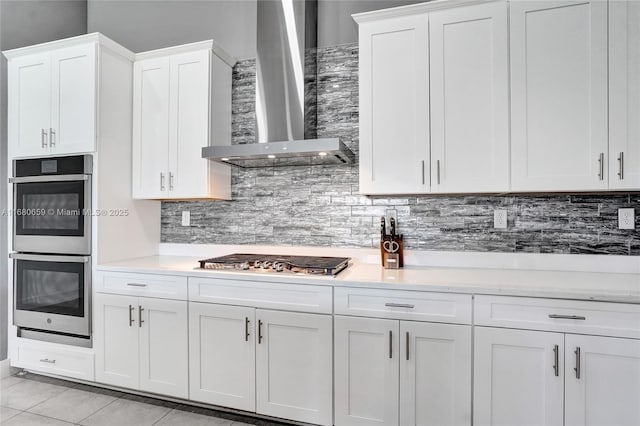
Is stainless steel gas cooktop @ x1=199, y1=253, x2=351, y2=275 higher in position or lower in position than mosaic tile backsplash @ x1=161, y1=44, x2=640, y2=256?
lower

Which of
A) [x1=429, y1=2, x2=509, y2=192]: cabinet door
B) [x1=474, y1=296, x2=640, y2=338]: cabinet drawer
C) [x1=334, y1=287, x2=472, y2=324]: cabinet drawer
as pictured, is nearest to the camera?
[x1=474, y1=296, x2=640, y2=338]: cabinet drawer

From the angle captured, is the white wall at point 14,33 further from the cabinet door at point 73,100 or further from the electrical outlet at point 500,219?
the electrical outlet at point 500,219

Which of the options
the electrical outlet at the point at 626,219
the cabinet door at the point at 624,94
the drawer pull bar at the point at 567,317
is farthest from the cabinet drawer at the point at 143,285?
the electrical outlet at the point at 626,219

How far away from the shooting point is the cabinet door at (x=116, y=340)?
231 cm

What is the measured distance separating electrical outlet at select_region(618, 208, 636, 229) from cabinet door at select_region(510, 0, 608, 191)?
397 mm

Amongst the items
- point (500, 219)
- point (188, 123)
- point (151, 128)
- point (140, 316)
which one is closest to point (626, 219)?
point (500, 219)

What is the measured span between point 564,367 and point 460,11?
1907mm

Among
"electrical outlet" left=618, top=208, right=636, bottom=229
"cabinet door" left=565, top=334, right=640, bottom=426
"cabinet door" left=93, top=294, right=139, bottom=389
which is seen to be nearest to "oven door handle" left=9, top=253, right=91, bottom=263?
"cabinet door" left=93, top=294, right=139, bottom=389

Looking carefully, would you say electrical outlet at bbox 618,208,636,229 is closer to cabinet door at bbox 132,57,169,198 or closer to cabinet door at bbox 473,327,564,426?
cabinet door at bbox 473,327,564,426

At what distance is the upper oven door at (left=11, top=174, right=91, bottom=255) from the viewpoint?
7.97ft

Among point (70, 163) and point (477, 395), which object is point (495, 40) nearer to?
point (477, 395)

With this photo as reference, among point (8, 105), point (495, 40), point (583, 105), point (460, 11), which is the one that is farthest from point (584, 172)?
point (8, 105)

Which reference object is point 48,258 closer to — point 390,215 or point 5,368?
point 5,368

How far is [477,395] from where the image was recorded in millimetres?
1716
